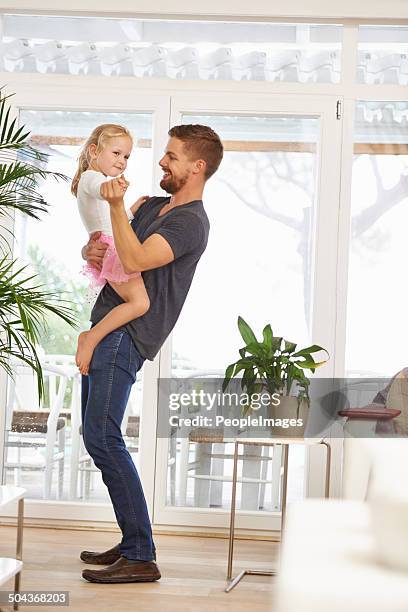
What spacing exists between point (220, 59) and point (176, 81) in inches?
9.6

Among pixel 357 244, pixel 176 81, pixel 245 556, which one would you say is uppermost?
pixel 176 81

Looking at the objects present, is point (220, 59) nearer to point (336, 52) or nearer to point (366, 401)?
point (336, 52)

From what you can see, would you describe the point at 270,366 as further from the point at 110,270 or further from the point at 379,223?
the point at 379,223

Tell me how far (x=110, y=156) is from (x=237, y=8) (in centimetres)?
133

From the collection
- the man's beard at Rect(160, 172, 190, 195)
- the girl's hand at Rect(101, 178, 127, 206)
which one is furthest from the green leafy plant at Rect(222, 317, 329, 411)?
the girl's hand at Rect(101, 178, 127, 206)

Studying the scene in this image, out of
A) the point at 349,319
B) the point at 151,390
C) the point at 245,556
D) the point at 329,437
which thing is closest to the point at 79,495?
the point at 151,390

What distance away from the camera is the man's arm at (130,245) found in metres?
2.89

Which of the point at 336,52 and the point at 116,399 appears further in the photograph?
the point at 336,52

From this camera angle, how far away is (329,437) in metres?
4.17

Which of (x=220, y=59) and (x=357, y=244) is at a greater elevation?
(x=220, y=59)

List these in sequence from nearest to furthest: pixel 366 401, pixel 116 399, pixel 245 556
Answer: pixel 116 399
pixel 245 556
pixel 366 401

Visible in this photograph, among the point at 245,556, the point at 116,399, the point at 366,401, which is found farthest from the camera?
the point at 366,401

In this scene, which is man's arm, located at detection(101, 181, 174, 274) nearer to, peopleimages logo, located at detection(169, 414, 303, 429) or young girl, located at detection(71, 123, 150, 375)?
young girl, located at detection(71, 123, 150, 375)

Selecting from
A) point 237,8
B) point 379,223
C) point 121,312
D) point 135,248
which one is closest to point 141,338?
point 121,312
